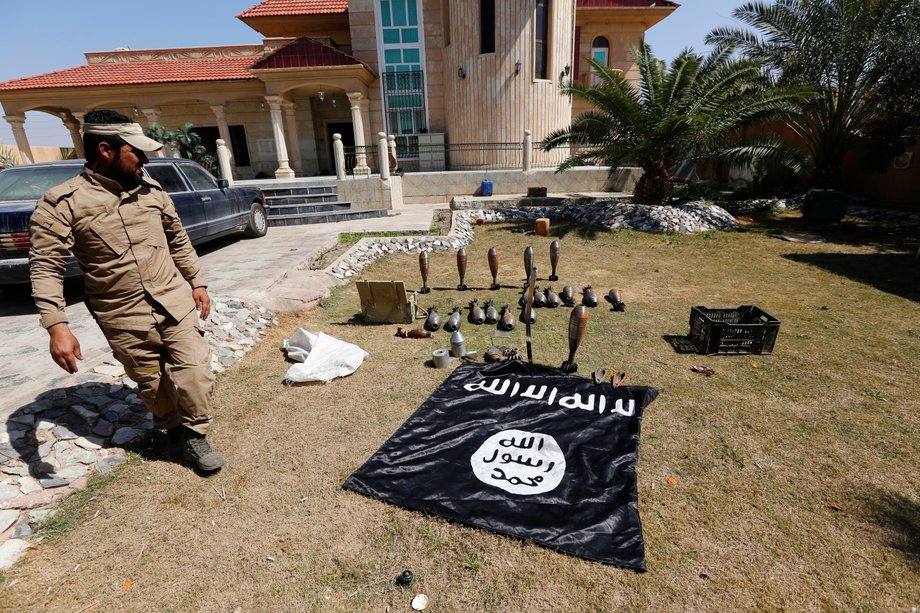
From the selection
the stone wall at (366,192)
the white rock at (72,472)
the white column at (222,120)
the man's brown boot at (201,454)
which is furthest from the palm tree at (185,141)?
the man's brown boot at (201,454)

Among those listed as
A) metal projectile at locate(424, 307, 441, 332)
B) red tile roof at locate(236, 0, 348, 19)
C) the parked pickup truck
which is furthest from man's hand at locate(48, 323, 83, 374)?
red tile roof at locate(236, 0, 348, 19)

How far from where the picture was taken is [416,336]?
16.6 feet

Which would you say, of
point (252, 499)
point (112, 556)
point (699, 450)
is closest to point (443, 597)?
point (252, 499)

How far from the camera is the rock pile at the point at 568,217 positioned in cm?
881

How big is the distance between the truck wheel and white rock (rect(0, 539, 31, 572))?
8229 millimetres

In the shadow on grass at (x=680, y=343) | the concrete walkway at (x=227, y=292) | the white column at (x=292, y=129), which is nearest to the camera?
the concrete walkway at (x=227, y=292)

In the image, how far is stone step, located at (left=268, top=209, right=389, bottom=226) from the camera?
11969 mm

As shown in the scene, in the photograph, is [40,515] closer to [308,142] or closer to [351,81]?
[351,81]

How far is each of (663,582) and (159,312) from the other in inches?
126

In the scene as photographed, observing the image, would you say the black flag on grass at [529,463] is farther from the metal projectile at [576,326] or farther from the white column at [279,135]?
the white column at [279,135]

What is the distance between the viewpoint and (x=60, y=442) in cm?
303

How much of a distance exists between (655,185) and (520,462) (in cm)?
1103

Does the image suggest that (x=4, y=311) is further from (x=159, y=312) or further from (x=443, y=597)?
(x=443, y=597)

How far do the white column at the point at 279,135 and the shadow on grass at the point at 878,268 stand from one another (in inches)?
598
